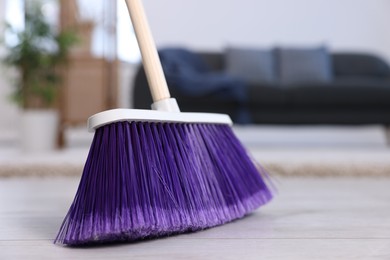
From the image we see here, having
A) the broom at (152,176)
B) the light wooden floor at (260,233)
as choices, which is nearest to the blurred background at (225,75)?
the light wooden floor at (260,233)

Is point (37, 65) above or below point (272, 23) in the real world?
below

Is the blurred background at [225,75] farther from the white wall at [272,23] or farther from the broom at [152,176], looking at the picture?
the broom at [152,176]

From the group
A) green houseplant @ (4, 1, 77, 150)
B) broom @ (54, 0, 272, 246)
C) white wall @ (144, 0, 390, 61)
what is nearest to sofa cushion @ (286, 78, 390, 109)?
green houseplant @ (4, 1, 77, 150)

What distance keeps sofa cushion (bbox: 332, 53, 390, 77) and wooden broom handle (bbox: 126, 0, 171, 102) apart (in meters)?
2.79

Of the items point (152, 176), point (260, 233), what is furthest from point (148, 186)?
point (260, 233)

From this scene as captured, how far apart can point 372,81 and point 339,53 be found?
0.70 meters

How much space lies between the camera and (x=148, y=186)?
58 centimetres

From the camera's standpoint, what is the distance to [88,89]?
366cm

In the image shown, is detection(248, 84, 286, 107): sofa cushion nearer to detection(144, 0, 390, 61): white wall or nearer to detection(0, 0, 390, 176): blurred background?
detection(0, 0, 390, 176): blurred background

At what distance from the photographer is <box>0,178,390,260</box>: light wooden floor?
0.54m

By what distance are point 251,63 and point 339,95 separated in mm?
793

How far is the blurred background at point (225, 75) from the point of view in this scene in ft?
7.45

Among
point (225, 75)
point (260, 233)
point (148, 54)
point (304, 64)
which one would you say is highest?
point (304, 64)

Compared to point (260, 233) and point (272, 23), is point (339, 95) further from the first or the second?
point (260, 233)
